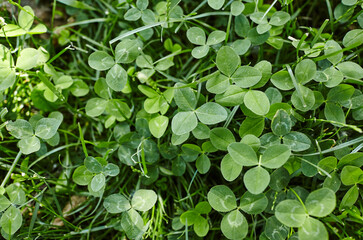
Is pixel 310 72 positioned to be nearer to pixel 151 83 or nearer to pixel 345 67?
pixel 345 67

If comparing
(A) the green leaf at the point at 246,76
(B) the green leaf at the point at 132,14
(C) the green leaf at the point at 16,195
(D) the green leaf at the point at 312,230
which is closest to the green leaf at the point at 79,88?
(B) the green leaf at the point at 132,14

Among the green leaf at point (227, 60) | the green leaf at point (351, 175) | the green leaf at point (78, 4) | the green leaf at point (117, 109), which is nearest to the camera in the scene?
the green leaf at point (351, 175)

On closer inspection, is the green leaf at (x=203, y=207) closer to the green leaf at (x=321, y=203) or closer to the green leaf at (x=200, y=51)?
the green leaf at (x=321, y=203)

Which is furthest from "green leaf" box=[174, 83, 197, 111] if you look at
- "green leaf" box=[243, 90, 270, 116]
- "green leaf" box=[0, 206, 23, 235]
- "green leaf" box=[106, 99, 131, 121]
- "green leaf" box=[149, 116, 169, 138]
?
"green leaf" box=[0, 206, 23, 235]

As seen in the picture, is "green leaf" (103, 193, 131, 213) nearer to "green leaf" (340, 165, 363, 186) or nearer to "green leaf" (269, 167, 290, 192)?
"green leaf" (269, 167, 290, 192)

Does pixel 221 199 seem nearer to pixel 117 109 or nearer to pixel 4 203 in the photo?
pixel 117 109

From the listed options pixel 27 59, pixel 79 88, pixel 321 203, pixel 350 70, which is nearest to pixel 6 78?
pixel 27 59
